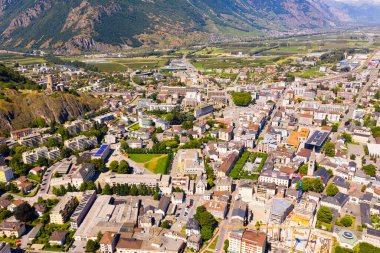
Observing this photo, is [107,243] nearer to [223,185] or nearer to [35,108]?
[223,185]

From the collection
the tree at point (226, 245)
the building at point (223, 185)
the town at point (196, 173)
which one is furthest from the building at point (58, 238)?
the building at point (223, 185)

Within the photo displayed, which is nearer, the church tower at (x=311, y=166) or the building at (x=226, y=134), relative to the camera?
the church tower at (x=311, y=166)

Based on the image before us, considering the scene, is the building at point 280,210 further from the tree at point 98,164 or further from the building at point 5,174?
the building at point 5,174

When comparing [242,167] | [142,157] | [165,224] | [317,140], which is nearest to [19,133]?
[142,157]

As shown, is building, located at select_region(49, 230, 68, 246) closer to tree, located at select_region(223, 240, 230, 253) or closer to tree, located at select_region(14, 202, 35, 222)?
tree, located at select_region(14, 202, 35, 222)

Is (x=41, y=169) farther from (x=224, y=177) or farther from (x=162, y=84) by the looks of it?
(x=162, y=84)

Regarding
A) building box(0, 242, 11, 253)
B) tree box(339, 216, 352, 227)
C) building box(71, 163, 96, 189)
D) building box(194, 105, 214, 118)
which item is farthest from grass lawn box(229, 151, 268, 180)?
building box(0, 242, 11, 253)
